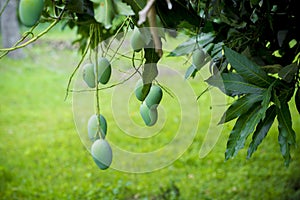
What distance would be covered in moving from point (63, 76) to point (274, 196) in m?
4.45

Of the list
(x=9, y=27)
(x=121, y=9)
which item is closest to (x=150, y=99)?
(x=121, y=9)

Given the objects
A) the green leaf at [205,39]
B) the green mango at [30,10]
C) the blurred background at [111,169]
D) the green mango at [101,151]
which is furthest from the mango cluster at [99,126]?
the blurred background at [111,169]

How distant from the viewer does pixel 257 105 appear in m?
1.00

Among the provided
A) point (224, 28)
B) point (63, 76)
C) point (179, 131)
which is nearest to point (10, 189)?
point (179, 131)

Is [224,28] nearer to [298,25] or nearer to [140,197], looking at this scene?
[298,25]

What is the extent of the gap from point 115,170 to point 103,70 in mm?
2429

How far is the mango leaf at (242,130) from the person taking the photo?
0.96 m

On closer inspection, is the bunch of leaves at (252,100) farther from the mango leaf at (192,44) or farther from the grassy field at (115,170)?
the grassy field at (115,170)

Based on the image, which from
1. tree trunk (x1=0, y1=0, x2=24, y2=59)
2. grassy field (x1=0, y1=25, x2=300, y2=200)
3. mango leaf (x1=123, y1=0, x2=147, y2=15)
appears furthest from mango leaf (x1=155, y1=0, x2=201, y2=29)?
tree trunk (x1=0, y1=0, x2=24, y2=59)

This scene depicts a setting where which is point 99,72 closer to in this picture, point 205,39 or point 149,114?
point 149,114

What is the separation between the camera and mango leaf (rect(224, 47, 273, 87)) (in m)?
0.96

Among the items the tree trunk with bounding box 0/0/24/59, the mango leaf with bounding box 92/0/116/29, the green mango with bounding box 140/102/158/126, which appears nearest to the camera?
the mango leaf with bounding box 92/0/116/29

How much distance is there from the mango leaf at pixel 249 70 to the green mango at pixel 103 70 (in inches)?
9.7

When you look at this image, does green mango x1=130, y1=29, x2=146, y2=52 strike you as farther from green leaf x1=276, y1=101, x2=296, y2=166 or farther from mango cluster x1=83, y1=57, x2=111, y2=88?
green leaf x1=276, y1=101, x2=296, y2=166
